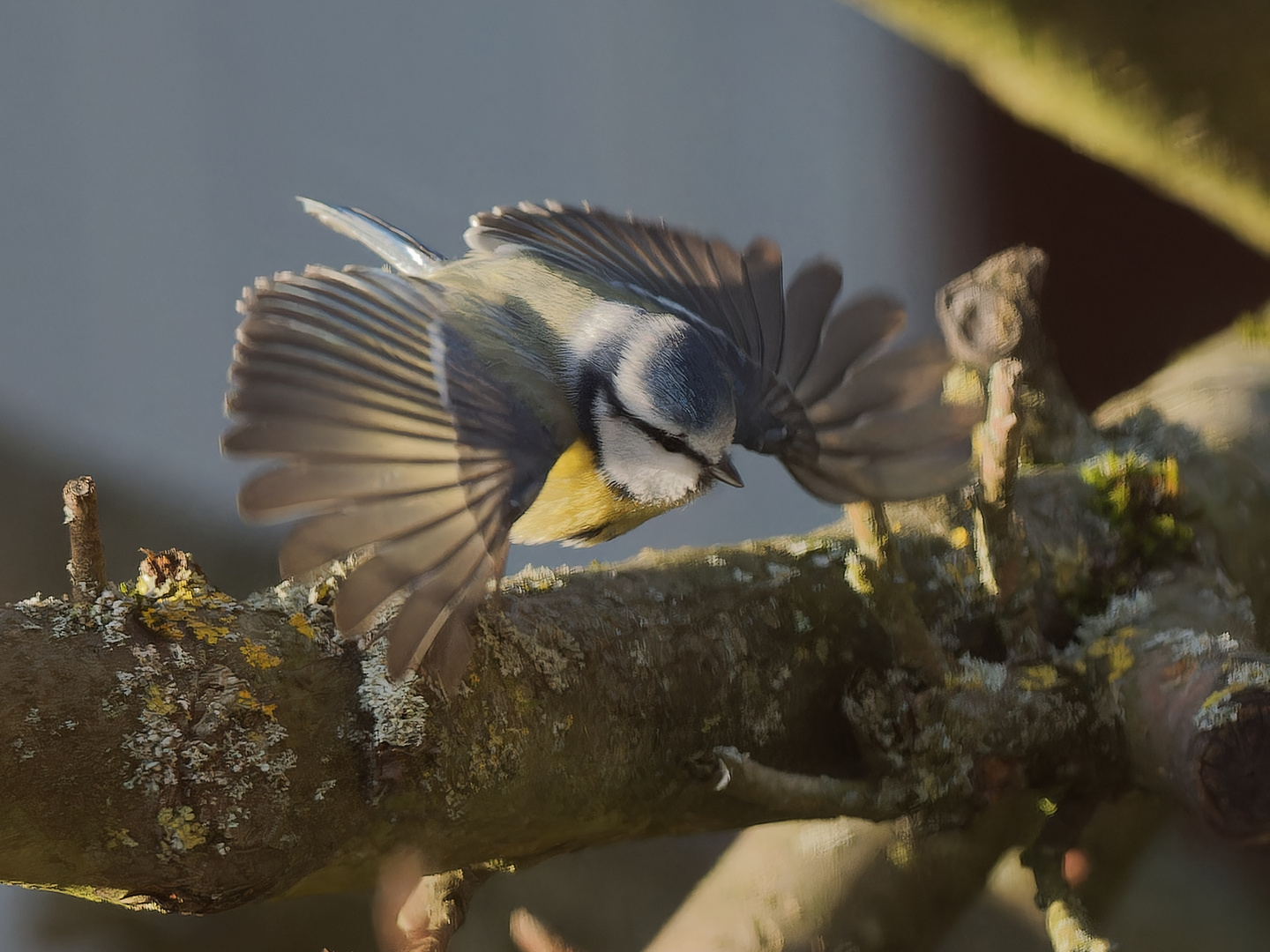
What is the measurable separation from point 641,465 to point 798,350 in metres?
0.14

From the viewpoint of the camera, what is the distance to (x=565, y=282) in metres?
0.52

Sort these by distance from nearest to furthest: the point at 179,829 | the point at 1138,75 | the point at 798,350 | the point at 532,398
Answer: the point at 179,829
the point at 532,398
the point at 798,350
the point at 1138,75

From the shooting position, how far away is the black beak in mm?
476

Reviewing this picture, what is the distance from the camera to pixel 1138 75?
2.58 feet

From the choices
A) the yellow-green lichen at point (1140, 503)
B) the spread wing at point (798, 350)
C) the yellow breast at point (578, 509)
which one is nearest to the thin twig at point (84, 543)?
the yellow breast at point (578, 509)

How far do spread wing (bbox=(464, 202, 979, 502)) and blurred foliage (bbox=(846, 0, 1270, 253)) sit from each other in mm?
247

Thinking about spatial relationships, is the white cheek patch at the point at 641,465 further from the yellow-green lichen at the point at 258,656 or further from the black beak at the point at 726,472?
the yellow-green lichen at the point at 258,656

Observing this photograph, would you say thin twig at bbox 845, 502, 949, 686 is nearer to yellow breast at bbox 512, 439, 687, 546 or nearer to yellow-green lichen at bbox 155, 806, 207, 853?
→ yellow breast at bbox 512, 439, 687, 546

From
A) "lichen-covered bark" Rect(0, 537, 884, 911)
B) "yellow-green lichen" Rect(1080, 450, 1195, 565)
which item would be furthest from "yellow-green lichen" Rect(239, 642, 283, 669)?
"yellow-green lichen" Rect(1080, 450, 1195, 565)

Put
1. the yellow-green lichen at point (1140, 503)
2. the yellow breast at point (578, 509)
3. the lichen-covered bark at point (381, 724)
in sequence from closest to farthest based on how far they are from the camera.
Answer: the lichen-covered bark at point (381, 724) → the yellow breast at point (578, 509) → the yellow-green lichen at point (1140, 503)

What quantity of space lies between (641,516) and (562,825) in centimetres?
17

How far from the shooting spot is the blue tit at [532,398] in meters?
0.33

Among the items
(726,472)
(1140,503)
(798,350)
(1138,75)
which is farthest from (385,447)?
(1138,75)

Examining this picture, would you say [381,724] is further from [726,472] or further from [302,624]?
[726,472]
